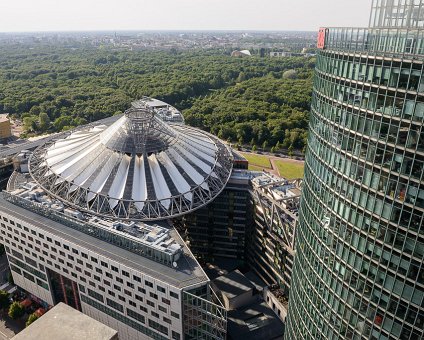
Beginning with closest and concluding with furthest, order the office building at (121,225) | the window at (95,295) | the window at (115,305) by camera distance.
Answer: the office building at (121,225), the window at (115,305), the window at (95,295)

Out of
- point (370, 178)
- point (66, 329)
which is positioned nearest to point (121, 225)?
point (66, 329)

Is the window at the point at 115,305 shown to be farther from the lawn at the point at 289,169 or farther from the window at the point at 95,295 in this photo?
the lawn at the point at 289,169

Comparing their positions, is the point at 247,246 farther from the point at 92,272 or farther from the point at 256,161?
the point at 256,161

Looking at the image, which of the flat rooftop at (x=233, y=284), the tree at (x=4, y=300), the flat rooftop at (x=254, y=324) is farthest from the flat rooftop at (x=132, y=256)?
the tree at (x=4, y=300)

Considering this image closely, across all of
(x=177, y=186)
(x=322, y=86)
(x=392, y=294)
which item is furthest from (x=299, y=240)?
(x=177, y=186)

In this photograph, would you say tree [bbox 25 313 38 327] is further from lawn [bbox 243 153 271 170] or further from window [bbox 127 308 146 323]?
lawn [bbox 243 153 271 170]

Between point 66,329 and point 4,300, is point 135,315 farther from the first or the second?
point 4,300
